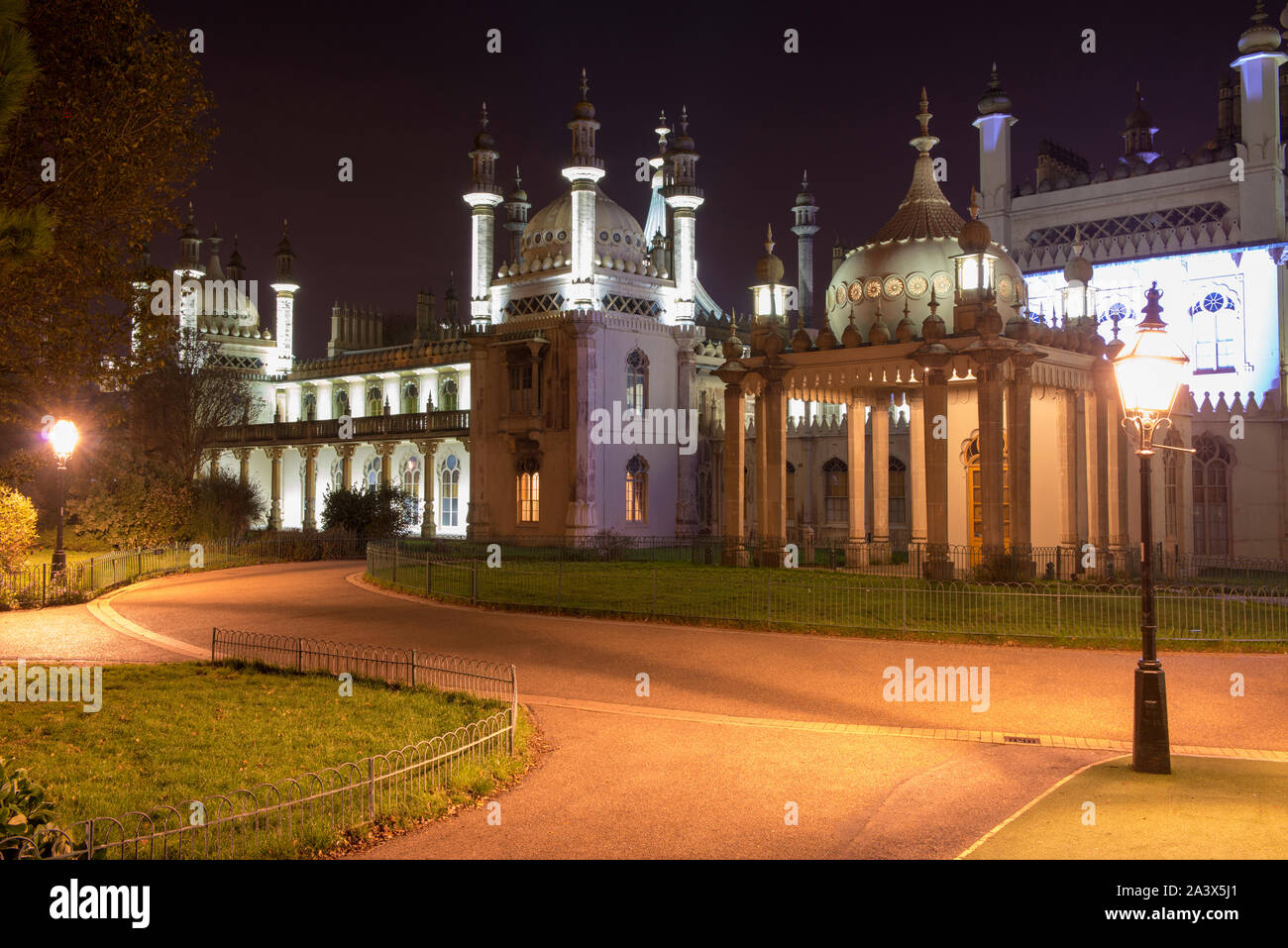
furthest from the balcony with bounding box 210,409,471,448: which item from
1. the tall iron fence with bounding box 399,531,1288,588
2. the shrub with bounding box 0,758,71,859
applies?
the shrub with bounding box 0,758,71,859

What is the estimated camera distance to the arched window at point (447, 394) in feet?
177

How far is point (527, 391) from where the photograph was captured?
40750 mm

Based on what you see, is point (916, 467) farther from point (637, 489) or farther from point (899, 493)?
point (637, 489)

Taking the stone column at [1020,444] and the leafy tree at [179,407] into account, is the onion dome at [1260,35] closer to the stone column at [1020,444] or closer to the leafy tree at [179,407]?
the stone column at [1020,444]

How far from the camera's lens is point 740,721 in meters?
11.9

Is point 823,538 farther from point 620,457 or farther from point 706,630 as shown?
point 706,630

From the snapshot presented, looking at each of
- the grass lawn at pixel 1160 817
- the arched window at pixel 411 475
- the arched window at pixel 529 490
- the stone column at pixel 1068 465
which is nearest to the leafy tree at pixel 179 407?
the arched window at pixel 411 475

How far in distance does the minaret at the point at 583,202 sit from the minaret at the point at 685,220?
13.5ft

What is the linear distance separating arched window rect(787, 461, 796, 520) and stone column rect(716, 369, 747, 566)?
1394 centimetres

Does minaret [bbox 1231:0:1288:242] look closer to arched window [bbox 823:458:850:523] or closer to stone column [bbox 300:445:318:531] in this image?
arched window [bbox 823:458:850:523]

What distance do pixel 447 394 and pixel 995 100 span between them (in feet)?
95.8

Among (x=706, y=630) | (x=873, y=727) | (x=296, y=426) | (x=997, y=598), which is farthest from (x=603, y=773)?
(x=296, y=426)

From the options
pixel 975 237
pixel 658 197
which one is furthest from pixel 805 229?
pixel 975 237

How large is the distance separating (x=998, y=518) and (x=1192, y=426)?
1550 centimetres
